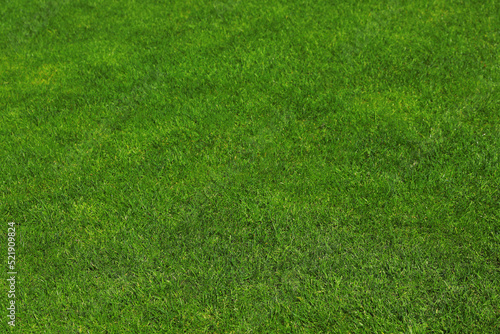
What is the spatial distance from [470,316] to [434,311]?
24 cm

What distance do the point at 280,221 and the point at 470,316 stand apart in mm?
1657

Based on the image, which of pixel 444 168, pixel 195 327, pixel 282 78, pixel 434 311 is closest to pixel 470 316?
pixel 434 311

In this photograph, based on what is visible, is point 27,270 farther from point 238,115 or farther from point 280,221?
point 238,115

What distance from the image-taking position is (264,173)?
4.02 meters

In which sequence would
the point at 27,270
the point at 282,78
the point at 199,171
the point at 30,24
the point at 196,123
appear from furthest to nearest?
the point at 30,24 → the point at 282,78 → the point at 196,123 → the point at 199,171 → the point at 27,270

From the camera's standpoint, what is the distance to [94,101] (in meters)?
5.28

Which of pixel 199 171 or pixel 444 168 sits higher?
pixel 444 168

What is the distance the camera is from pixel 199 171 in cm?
410

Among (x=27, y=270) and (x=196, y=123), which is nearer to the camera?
(x=27, y=270)

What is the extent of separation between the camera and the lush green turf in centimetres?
298

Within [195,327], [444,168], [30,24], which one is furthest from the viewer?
[30,24]

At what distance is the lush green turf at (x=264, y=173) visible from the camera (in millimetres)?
2979

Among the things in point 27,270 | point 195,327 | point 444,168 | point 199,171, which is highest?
point 444,168

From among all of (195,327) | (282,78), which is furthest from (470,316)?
(282,78)
